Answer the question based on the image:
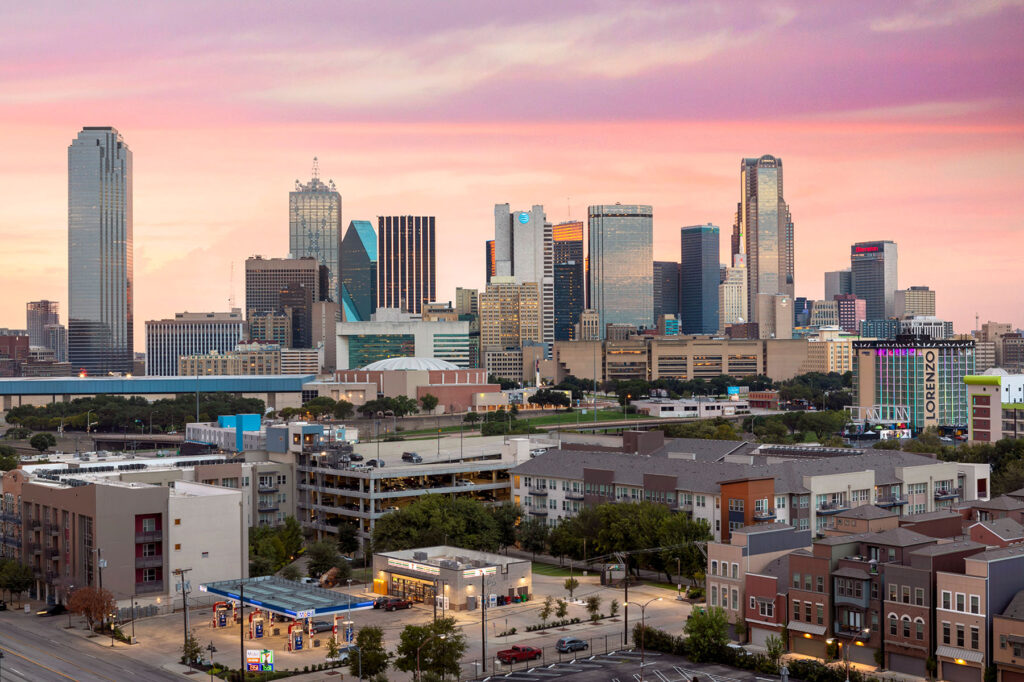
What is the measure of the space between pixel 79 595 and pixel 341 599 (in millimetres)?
16872

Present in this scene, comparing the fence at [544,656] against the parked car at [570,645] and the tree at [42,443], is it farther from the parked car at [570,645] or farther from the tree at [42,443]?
the tree at [42,443]

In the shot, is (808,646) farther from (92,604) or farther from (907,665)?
(92,604)

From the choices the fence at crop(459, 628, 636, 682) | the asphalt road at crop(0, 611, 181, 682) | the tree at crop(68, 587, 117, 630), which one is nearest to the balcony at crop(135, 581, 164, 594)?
the tree at crop(68, 587, 117, 630)

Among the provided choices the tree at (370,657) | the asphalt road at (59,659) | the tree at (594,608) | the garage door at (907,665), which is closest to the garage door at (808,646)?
the garage door at (907,665)

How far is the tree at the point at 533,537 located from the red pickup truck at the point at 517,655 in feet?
105

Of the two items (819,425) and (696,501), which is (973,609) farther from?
(819,425)

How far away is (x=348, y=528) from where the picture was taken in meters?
103

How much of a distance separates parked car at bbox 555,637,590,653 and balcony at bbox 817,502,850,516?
107 ft

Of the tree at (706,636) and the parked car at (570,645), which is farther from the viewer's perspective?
the parked car at (570,645)

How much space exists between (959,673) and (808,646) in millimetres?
8645

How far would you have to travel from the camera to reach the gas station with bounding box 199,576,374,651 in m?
70.6

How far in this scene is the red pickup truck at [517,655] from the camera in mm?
65938

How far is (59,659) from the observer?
66812 millimetres

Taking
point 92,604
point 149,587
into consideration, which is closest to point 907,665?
point 92,604
